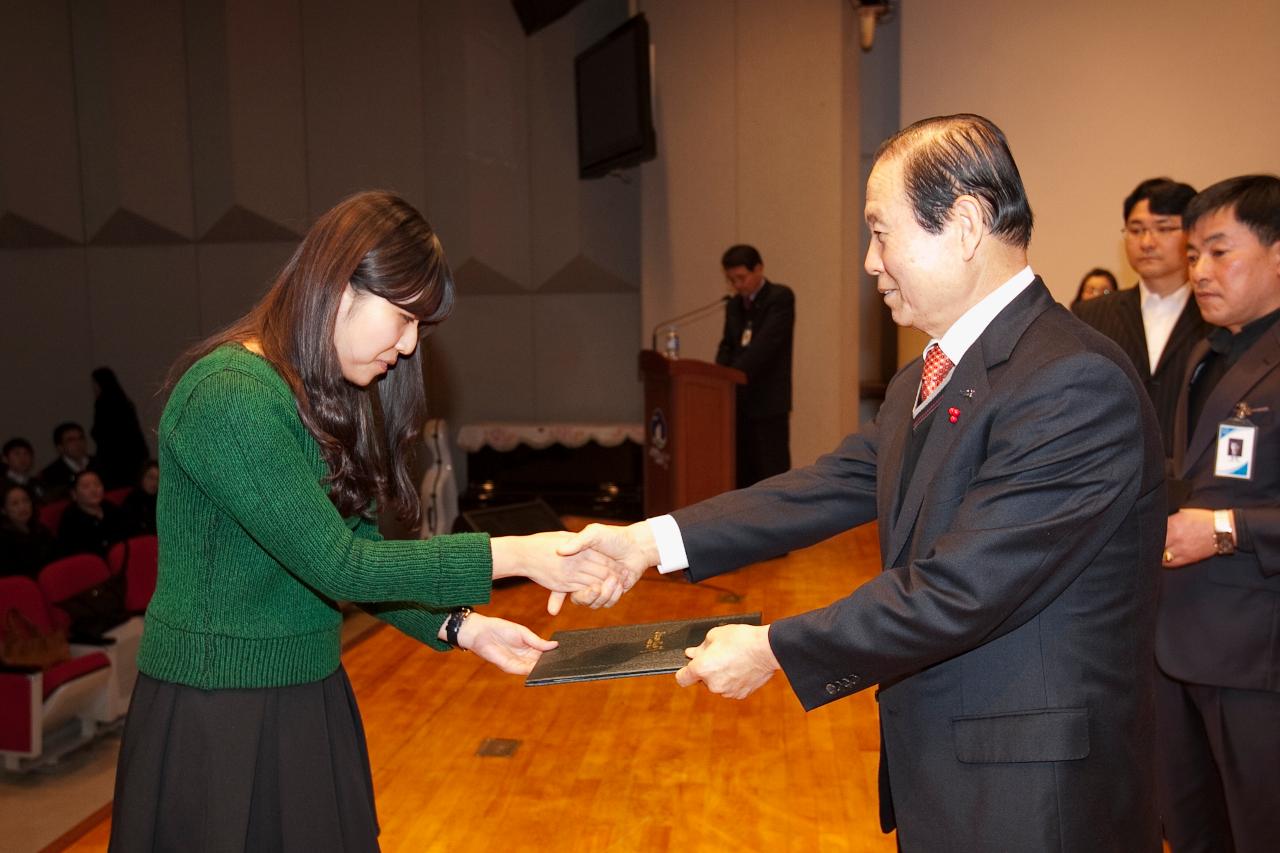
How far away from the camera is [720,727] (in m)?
3.50

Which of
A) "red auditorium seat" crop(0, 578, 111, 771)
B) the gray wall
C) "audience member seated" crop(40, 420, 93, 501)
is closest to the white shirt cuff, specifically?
"red auditorium seat" crop(0, 578, 111, 771)

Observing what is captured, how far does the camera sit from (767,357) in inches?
226

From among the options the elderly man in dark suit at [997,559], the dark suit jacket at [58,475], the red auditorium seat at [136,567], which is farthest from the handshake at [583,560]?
the dark suit jacket at [58,475]

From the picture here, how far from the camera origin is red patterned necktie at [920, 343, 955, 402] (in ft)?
5.13

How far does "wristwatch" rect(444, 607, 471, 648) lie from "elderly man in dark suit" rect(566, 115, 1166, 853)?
0.60 m

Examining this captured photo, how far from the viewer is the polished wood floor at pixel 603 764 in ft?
9.25

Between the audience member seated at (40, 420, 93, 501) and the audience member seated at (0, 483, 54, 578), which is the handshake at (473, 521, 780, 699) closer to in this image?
the audience member seated at (0, 483, 54, 578)

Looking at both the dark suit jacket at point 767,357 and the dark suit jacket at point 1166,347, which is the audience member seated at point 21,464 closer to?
the dark suit jacket at point 767,357

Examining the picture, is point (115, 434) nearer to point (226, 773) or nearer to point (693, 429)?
point (693, 429)

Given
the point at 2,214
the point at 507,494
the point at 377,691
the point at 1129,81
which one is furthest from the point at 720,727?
the point at 2,214

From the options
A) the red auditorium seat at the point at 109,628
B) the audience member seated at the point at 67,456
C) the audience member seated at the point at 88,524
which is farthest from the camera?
the audience member seated at the point at 67,456

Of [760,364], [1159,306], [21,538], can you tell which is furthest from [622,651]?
[21,538]

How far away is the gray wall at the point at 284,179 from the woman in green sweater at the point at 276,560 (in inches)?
277

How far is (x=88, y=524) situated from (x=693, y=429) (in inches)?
118
